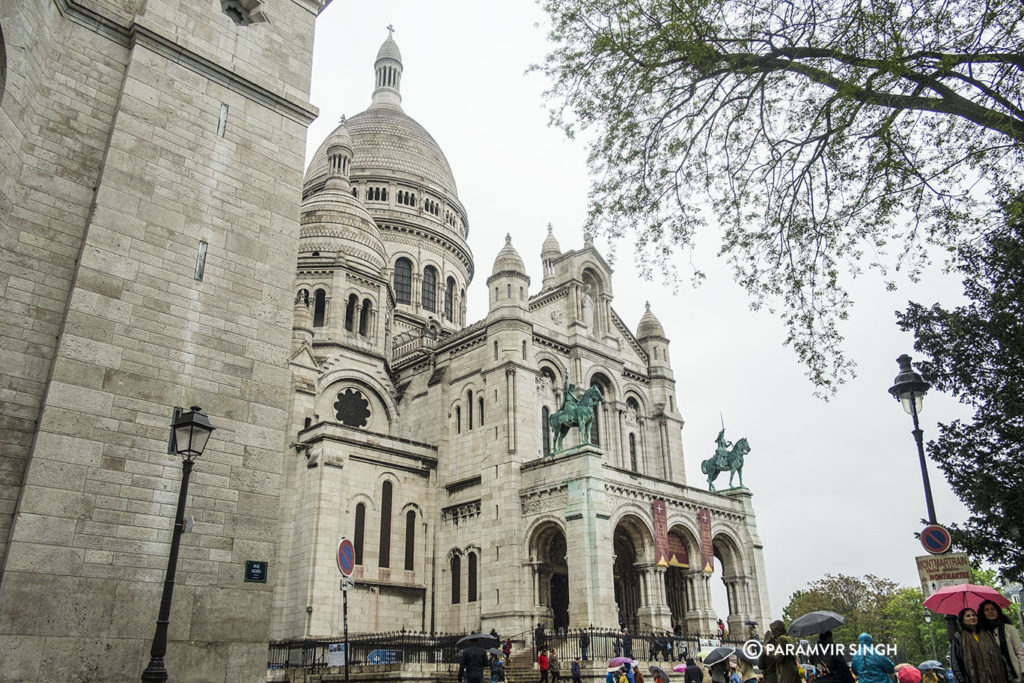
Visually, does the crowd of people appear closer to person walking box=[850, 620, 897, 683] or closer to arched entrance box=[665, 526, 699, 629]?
person walking box=[850, 620, 897, 683]

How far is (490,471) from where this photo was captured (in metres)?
32.1

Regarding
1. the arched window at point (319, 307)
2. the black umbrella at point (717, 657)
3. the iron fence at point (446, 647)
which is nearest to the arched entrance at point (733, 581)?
the iron fence at point (446, 647)

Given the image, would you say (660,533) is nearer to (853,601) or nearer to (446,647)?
(446,647)

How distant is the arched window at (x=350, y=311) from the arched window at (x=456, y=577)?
12.4 meters

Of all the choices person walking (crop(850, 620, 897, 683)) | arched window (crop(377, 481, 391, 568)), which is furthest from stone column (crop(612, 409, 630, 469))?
person walking (crop(850, 620, 897, 683))

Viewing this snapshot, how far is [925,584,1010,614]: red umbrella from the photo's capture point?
9742 millimetres

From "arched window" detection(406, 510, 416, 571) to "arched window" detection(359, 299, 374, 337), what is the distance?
384 inches

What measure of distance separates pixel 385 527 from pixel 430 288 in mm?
21337

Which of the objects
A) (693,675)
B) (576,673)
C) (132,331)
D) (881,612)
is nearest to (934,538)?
(693,675)

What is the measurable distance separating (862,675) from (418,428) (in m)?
28.3

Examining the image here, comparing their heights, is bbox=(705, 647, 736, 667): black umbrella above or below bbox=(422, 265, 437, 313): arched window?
below

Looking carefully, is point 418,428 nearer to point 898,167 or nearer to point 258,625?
point 258,625

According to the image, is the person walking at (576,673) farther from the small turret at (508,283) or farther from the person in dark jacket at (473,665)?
the small turret at (508,283)

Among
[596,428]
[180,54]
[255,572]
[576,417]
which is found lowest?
[255,572]
